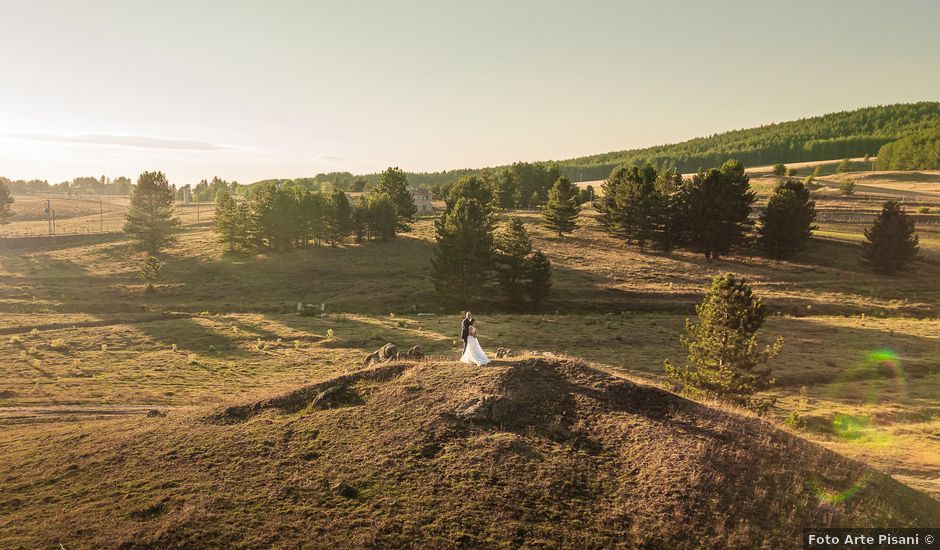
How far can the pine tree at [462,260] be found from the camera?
5828 cm

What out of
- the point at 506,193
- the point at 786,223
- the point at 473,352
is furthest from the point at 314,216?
the point at 786,223

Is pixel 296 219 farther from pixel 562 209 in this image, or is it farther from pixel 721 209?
pixel 721 209

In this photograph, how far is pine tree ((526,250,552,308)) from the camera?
2213 inches

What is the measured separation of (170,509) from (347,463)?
4336 mm

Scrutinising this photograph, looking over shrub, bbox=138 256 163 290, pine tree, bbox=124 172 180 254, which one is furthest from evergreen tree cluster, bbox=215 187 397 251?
shrub, bbox=138 256 163 290

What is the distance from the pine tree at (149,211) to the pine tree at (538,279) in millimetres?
64026

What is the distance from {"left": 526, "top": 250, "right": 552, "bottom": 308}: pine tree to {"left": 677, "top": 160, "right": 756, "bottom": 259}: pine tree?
35888mm

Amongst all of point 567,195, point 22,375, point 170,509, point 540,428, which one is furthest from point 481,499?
point 567,195

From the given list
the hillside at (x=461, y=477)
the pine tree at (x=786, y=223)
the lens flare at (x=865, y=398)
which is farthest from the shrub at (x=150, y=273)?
the pine tree at (x=786, y=223)

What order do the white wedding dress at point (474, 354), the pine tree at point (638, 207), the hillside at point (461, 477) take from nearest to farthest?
1. the hillside at point (461, 477)
2. the white wedding dress at point (474, 354)
3. the pine tree at point (638, 207)

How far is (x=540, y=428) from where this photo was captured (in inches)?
579

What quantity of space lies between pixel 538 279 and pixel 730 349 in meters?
33.3

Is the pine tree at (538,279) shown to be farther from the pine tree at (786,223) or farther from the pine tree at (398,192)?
the pine tree at (398,192)

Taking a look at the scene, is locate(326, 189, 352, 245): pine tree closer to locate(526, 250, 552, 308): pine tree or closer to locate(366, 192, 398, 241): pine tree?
locate(366, 192, 398, 241): pine tree
